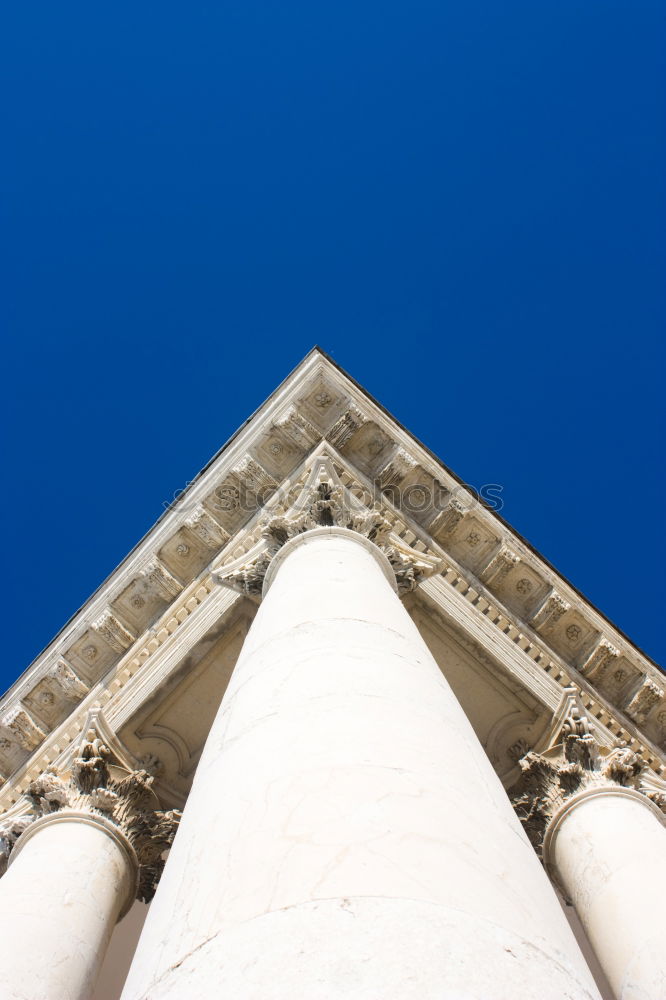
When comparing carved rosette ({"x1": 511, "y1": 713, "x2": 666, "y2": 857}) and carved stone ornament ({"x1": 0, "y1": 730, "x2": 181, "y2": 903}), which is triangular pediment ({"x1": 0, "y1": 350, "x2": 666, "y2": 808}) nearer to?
carved stone ornament ({"x1": 0, "y1": 730, "x2": 181, "y2": 903})

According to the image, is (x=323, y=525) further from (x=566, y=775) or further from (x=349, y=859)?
(x=349, y=859)

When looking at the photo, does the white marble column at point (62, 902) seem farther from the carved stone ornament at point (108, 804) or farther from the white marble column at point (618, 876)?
the white marble column at point (618, 876)

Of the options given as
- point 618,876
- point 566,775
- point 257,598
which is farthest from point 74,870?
point 566,775

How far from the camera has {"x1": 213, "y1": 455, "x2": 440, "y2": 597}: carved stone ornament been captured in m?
10.2

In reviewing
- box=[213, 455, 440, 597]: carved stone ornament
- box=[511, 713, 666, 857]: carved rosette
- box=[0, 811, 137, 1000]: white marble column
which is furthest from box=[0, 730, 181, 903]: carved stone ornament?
box=[511, 713, 666, 857]: carved rosette

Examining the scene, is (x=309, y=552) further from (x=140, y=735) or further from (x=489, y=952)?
(x=489, y=952)

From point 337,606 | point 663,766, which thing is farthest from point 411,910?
point 663,766

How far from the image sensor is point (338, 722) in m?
4.88

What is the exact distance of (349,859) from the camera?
3.63 metres

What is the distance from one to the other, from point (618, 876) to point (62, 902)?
4.90 m

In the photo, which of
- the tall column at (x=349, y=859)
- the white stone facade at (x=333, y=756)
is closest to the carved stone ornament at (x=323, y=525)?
the white stone facade at (x=333, y=756)

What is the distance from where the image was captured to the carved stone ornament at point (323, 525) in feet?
33.6

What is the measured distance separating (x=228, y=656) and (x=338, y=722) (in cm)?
687

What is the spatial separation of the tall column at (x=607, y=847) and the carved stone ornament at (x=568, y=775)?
1cm
